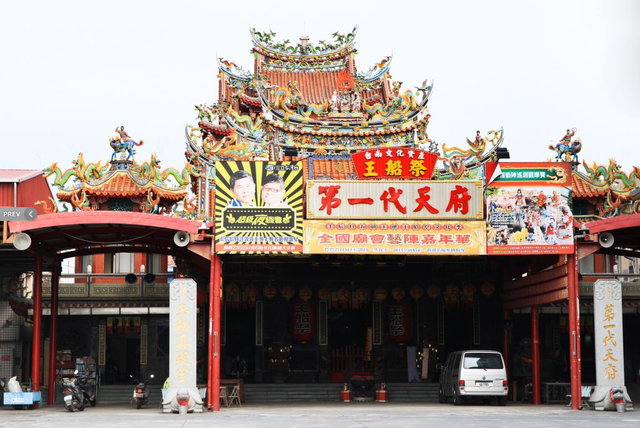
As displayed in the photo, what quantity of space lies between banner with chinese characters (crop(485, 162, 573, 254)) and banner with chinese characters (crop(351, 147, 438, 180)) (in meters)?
1.82

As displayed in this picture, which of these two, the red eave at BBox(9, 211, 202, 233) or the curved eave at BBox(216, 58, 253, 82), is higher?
the curved eave at BBox(216, 58, 253, 82)

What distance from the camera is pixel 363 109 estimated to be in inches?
1388

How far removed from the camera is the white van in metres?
→ 25.0

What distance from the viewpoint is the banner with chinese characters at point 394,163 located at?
2488cm

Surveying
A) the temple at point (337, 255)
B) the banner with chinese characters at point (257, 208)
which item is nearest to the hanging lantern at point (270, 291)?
the temple at point (337, 255)

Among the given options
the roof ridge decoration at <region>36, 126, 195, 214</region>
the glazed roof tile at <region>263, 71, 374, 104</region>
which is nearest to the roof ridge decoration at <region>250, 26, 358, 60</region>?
the glazed roof tile at <region>263, 71, 374, 104</region>

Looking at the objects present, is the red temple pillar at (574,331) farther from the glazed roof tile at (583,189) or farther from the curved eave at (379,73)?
the curved eave at (379,73)

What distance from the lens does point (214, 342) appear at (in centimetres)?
2388

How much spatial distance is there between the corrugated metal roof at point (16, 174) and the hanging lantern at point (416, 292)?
13.6 m

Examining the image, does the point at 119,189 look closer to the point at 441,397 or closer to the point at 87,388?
the point at 87,388

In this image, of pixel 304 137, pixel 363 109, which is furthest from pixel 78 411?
pixel 363 109

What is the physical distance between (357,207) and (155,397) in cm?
1066

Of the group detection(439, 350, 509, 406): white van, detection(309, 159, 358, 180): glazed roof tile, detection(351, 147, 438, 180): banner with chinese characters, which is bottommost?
detection(439, 350, 509, 406): white van

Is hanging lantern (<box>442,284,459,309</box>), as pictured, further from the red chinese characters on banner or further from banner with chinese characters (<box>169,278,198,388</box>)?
banner with chinese characters (<box>169,278,198,388</box>)
